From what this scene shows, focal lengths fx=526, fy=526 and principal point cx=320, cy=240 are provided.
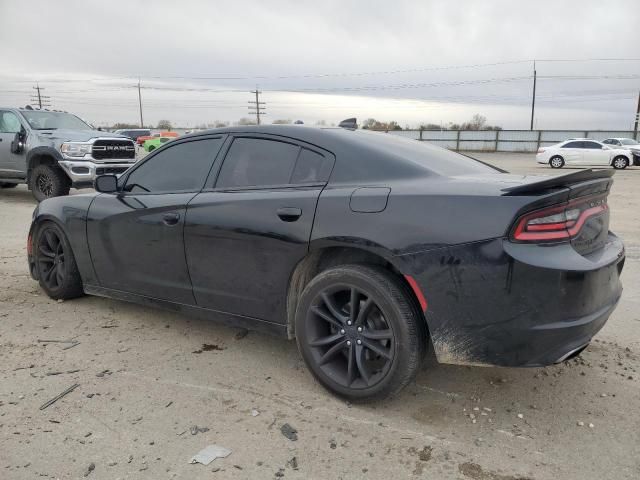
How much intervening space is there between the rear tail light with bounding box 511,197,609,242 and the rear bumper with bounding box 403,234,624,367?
5 centimetres

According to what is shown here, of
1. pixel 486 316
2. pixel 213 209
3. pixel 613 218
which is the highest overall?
pixel 213 209

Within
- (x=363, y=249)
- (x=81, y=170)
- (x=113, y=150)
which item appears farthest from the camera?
(x=113, y=150)

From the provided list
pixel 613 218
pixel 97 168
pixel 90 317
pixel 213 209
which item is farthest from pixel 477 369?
pixel 97 168

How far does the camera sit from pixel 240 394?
120 inches

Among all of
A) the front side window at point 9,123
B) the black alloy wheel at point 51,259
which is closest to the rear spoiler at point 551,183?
the black alloy wheel at point 51,259

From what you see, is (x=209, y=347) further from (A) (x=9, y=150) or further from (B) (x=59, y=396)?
(A) (x=9, y=150)

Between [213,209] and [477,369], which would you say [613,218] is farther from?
[213,209]

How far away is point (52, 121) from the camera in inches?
449

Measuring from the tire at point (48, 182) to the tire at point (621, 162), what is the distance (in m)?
24.2

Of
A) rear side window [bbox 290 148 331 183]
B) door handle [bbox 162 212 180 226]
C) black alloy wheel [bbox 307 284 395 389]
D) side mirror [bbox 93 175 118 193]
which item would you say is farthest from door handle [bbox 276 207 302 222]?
side mirror [bbox 93 175 118 193]

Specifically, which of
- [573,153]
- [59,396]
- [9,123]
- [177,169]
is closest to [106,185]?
[177,169]

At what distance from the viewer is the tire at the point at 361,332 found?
269cm

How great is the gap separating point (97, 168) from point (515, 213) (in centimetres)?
994

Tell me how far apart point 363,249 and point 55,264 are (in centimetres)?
310
